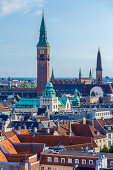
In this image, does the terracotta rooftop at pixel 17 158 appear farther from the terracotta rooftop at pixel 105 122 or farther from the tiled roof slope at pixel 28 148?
the terracotta rooftop at pixel 105 122

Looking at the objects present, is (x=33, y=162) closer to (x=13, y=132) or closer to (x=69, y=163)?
(x=69, y=163)

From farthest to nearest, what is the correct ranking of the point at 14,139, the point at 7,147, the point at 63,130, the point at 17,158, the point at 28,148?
1. the point at 63,130
2. the point at 14,139
3. the point at 28,148
4. the point at 7,147
5. the point at 17,158

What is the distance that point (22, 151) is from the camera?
74.4m

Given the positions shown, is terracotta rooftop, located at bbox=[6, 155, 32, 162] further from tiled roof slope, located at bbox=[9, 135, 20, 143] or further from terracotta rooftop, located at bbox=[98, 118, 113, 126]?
Result: terracotta rooftop, located at bbox=[98, 118, 113, 126]

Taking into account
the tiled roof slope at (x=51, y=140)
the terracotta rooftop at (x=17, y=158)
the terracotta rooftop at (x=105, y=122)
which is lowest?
the terracotta rooftop at (x=17, y=158)

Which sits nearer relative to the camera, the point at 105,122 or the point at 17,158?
the point at 17,158

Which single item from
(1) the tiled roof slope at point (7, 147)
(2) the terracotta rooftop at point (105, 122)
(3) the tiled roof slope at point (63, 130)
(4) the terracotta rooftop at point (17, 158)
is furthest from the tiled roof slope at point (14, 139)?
(2) the terracotta rooftop at point (105, 122)

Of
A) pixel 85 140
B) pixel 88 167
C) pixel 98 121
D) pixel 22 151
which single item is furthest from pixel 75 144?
pixel 98 121

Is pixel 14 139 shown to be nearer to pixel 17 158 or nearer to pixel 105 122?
pixel 17 158

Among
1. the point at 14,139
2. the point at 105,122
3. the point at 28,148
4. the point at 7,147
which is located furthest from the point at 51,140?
the point at 105,122

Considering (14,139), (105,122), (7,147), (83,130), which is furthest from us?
(105,122)

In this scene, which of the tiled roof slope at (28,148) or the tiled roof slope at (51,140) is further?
the tiled roof slope at (51,140)

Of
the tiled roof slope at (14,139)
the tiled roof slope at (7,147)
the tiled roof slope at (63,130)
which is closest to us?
the tiled roof slope at (7,147)

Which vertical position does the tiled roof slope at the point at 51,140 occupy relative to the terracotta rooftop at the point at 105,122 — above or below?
below
